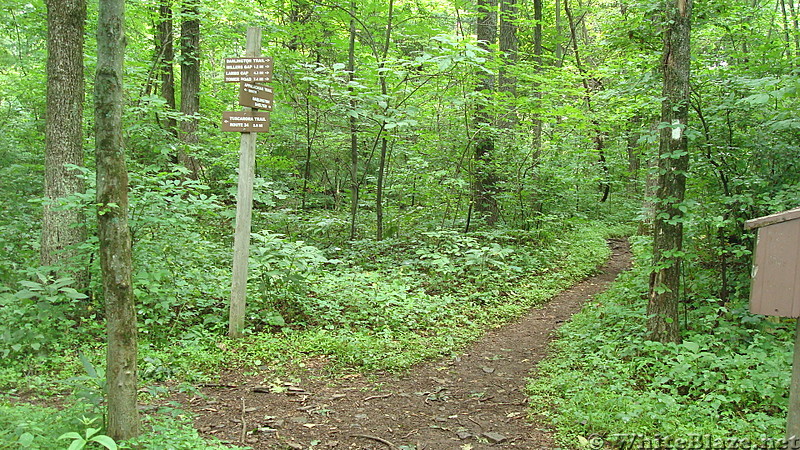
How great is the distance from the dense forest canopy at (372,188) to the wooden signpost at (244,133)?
0.34 metres

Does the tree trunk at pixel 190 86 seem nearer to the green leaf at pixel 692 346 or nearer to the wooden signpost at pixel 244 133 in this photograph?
the wooden signpost at pixel 244 133

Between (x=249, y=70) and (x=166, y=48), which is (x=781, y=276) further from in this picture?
(x=166, y=48)

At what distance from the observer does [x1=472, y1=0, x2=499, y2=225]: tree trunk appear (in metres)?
11.1

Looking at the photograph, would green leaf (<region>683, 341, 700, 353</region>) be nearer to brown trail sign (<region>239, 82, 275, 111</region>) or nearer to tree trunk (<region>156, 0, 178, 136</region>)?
brown trail sign (<region>239, 82, 275, 111</region>)

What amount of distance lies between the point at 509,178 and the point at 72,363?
945 cm

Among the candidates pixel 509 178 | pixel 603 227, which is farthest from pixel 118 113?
pixel 603 227

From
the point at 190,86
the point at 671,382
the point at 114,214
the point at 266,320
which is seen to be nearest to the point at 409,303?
the point at 266,320

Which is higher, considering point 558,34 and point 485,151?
point 558,34

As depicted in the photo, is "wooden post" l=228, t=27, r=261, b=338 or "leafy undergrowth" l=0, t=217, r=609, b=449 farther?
"wooden post" l=228, t=27, r=261, b=338

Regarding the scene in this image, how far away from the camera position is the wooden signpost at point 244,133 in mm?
5926

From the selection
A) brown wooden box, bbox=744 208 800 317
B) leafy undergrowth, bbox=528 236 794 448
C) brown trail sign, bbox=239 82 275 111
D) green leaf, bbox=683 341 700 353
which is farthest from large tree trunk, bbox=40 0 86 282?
green leaf, bbox=683 341 700 353

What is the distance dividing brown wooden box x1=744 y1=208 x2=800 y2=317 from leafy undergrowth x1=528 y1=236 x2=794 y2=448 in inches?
54.4

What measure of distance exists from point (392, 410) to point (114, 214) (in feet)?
10.0

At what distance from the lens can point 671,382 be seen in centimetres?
485
